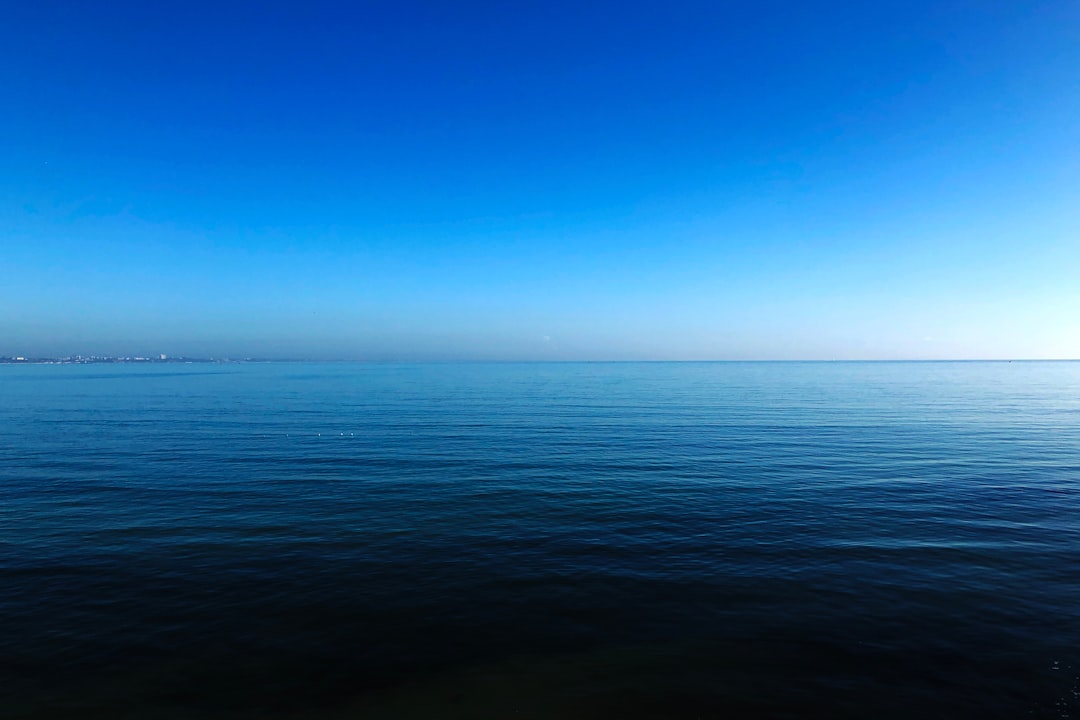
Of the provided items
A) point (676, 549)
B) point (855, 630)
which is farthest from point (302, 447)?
point (855, 630)

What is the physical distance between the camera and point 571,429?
59.9 meters

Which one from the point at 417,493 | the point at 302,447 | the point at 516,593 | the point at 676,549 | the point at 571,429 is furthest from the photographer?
the point at 571,429

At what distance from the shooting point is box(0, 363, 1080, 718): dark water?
45.4 feet

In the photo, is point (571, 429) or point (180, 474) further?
point (571, 429)

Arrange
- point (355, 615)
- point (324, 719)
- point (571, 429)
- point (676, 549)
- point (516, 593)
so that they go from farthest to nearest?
point (571, 429)
point (676, 549)
point (516, 593)
point (355, 615)
point (324, 719)

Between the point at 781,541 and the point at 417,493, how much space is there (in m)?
20.3

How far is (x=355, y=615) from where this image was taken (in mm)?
17594

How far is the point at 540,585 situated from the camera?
19812 mm

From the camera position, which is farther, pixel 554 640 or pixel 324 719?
pixel 554 640

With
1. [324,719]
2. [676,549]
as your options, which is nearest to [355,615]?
[324,719]

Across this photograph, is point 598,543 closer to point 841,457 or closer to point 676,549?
point 676,549

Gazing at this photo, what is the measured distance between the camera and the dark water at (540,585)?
13828mm

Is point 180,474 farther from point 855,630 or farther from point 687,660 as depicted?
point 855,630

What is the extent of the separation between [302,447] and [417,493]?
21068 millimetres
